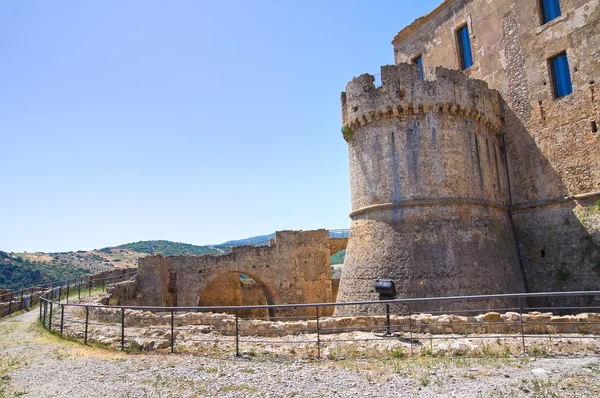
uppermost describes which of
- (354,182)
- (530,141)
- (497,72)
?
(497,72)

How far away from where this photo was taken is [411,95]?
1506cm

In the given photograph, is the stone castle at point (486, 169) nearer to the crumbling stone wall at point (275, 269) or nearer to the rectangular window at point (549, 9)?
the rectangular window at point (549, 9)

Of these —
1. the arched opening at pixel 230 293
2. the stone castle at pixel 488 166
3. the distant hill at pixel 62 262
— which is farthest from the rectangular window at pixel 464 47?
the distant hill at pixel 62 262

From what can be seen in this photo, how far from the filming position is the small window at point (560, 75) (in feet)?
51.2

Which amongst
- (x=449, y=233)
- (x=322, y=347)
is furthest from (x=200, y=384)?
(x=449, y=233)

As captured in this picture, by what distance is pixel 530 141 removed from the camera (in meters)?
16.6

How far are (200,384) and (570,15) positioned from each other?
1727cm

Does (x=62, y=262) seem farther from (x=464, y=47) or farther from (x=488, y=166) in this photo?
(x=488, y=166)

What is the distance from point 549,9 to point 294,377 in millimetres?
16810

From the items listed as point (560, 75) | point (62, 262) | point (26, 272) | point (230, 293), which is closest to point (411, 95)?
point (560, 75)

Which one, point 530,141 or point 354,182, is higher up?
point 530,141

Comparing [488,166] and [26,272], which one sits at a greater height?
[488,166]

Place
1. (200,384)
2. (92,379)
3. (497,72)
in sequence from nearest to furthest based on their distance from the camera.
A: (200,384)
(92,379)
(497,72)

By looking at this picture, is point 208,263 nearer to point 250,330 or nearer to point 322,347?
point 250,330
